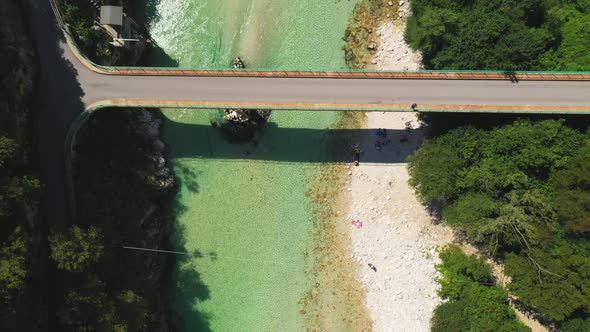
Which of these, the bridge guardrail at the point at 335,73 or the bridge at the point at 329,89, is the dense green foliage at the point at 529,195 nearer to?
the bridge at the point at 329,89

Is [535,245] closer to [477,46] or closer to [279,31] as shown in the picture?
[477,46]

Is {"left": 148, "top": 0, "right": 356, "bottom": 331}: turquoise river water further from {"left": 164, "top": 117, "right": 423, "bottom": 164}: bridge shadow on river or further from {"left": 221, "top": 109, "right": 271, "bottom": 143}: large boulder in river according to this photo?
{"left": 221, "top": 109, "right": 271, "bottom": 143}: large boulder in river

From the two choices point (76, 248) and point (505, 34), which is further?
point (505, 34)

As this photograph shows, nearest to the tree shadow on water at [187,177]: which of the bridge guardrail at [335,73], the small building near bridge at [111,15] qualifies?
the bridge guardrail at [335,73]

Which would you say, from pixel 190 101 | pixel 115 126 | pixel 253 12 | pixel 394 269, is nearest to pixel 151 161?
pixel 115 126

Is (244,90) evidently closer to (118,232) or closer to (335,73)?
(335,73)

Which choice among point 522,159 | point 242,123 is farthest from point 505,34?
point 242,123
